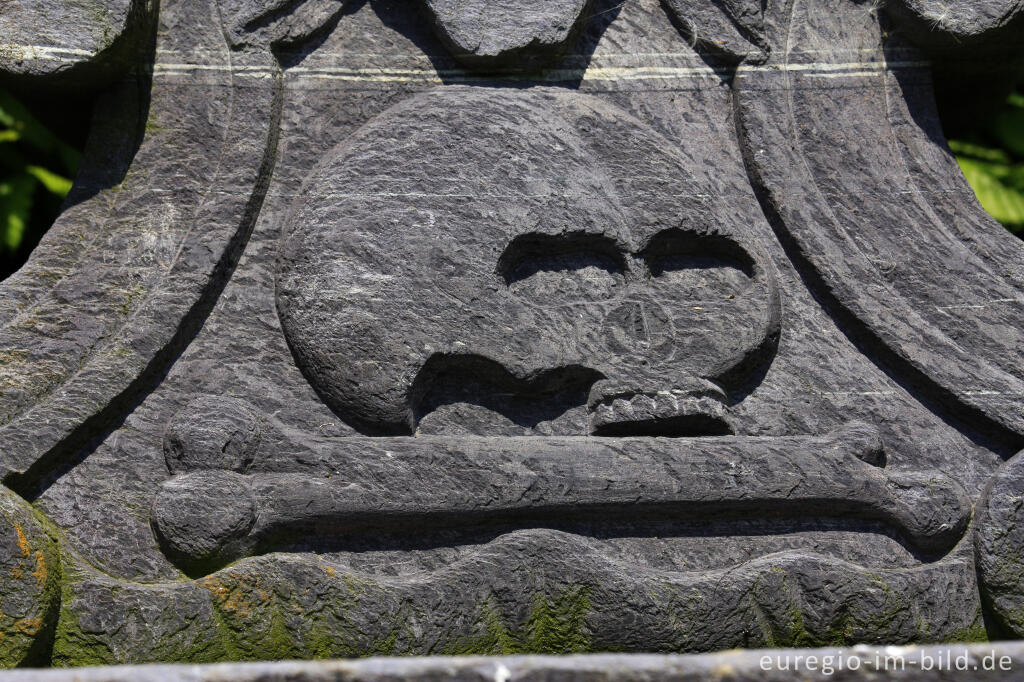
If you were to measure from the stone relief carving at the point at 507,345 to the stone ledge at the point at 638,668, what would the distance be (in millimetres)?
297

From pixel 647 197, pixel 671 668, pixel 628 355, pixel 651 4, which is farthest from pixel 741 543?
pixel 651 4

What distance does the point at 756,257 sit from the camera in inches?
72.8

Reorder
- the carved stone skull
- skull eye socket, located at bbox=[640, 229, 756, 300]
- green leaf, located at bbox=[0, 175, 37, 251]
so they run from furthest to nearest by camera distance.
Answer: green leaf, located at bbox=[0, 175, 37, 251], skull eye socket, located at bbox=[640, 229, 756, 300], the carved stone skull

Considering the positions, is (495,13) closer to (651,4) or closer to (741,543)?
(651,4)

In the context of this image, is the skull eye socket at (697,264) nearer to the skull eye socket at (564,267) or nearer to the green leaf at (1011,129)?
the skull eye socket at (564,267)

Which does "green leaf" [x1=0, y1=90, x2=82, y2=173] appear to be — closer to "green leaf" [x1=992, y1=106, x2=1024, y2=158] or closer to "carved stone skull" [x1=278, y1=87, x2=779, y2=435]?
"carved stone skull" [x1=278, y1=87, x2=779, y2=435]

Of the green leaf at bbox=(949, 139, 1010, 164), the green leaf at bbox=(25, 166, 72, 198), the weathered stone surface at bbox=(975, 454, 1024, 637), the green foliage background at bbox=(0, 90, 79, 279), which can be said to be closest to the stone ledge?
the weathered stone surface at bbox=(975, 454, 1024, 637)

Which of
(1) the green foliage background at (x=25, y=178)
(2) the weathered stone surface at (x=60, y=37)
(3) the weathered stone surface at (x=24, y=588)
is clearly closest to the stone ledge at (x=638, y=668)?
(3) the weathered stone surface at (x=24, y=588)

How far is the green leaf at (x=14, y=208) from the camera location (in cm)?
333

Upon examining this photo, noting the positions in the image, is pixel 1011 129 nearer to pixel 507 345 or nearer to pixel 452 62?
pixel 452 62

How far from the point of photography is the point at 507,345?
174 cm

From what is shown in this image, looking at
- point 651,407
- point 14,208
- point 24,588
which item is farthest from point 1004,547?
point 14,208

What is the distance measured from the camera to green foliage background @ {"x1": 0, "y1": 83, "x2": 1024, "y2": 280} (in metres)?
3.38

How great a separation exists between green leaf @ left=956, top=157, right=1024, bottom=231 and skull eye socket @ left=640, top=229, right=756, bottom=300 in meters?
2.07
